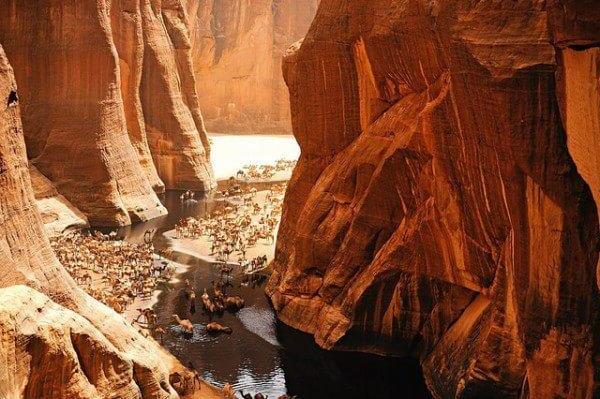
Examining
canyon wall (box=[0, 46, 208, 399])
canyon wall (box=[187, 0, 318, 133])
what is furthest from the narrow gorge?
canyon wall (box=[187, 0, 318, 133])

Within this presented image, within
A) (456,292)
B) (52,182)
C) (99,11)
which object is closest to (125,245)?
(52,182)

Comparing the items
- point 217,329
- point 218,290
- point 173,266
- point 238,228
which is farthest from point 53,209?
point 217,329

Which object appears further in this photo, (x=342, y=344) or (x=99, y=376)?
(x=342, y=344)

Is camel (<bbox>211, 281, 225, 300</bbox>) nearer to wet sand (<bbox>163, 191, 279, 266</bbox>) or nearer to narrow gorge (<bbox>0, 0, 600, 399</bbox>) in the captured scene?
narrow gorge (<bbox>0, 0, 600, 399</bbox>)

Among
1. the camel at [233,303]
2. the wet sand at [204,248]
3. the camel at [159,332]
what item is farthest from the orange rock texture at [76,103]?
the camel at [159,332]

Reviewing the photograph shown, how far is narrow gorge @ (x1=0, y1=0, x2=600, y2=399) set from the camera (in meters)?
11.1

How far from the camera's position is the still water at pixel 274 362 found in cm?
1595

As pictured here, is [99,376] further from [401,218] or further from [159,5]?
[159,5]

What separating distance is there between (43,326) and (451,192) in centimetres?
779

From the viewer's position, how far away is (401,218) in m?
17.3

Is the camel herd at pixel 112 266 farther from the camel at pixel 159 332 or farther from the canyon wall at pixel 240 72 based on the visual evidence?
the canyon wall at pixel 240 72

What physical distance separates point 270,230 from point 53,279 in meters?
15.1

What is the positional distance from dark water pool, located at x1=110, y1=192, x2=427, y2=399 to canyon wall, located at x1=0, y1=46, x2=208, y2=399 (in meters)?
3.00

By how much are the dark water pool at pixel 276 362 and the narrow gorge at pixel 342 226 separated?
6cm
